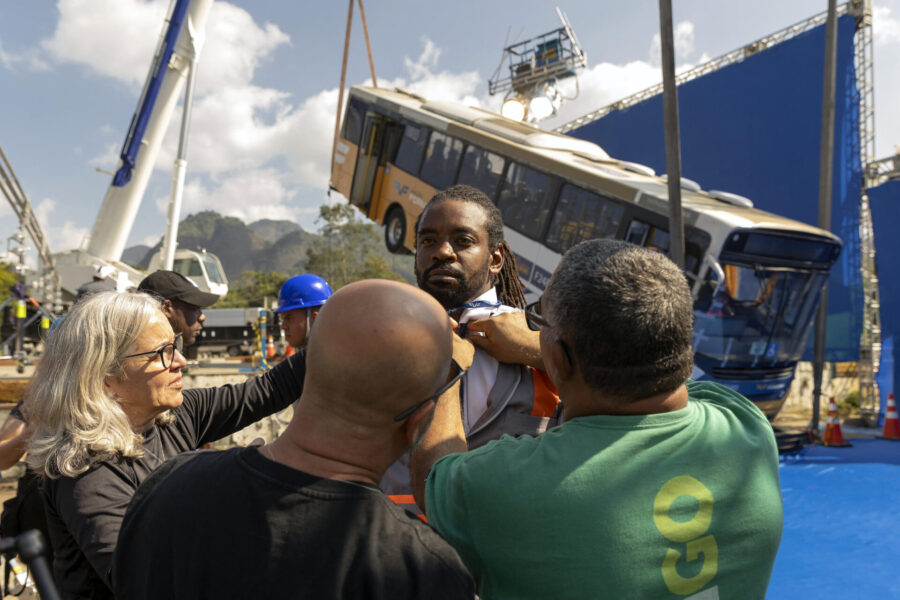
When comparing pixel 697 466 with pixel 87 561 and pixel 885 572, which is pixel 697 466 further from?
pixel 885 572

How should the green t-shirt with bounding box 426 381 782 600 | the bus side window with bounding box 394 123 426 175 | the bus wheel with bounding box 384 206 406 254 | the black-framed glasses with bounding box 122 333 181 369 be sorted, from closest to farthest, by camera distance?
the green t-shirt with bounding box 426 381 782 600 → the black-framed glasses with bounding box 122 333 181 369 → the bus side window with bounding box 394 123 426 175 → the bus wheel with bounding box 384 206 406 254

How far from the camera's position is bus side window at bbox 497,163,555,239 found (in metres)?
8.80

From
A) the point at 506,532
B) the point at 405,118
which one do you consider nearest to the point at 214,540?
the point at 506,532

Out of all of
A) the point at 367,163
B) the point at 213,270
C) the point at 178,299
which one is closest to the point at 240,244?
the point at 213,270

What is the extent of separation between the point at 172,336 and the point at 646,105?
760 inches

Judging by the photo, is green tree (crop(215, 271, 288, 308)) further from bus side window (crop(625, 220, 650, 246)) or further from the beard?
the beard

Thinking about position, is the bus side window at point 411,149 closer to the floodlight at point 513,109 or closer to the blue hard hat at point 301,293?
the floodlight at point 513,109

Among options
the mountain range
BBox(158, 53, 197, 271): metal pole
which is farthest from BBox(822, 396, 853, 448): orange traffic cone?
the mountain range

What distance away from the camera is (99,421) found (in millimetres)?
1630

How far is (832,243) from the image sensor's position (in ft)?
Answer: 25.9

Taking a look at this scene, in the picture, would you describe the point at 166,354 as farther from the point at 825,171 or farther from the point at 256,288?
the point at 256,288

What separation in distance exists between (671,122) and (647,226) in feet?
7.33

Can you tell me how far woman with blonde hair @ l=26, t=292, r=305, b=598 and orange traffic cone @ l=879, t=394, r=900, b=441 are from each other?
10902 millimetres

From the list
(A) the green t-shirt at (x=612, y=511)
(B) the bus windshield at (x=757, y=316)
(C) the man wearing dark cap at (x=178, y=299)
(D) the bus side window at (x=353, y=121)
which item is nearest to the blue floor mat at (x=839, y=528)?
(B) the bus windshield at (x=757, y=316)
